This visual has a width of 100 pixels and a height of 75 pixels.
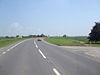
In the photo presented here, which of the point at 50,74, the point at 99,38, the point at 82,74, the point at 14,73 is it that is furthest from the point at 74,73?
the point at 99,38

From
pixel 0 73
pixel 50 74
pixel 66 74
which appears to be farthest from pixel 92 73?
pixel 0 73

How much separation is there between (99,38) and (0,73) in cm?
5402

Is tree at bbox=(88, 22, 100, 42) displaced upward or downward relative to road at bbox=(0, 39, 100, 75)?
upward

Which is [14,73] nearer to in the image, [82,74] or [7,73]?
[7,73]

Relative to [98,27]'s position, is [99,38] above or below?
below

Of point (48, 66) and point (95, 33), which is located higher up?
point (95, 33)

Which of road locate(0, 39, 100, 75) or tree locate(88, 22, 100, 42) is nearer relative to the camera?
road locate(0, 39, 100, 75)

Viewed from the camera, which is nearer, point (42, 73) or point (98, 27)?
point (42, 73)

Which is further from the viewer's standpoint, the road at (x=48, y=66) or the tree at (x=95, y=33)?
the tree at (x=95, y=33)

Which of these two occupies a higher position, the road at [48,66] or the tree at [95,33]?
the tree at [95,33]

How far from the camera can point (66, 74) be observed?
791 cm

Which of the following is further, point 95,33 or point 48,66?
point 95,33

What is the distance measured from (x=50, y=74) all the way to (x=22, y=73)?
4.37 feet

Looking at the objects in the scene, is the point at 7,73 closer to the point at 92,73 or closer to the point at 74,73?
the point at 74,73
